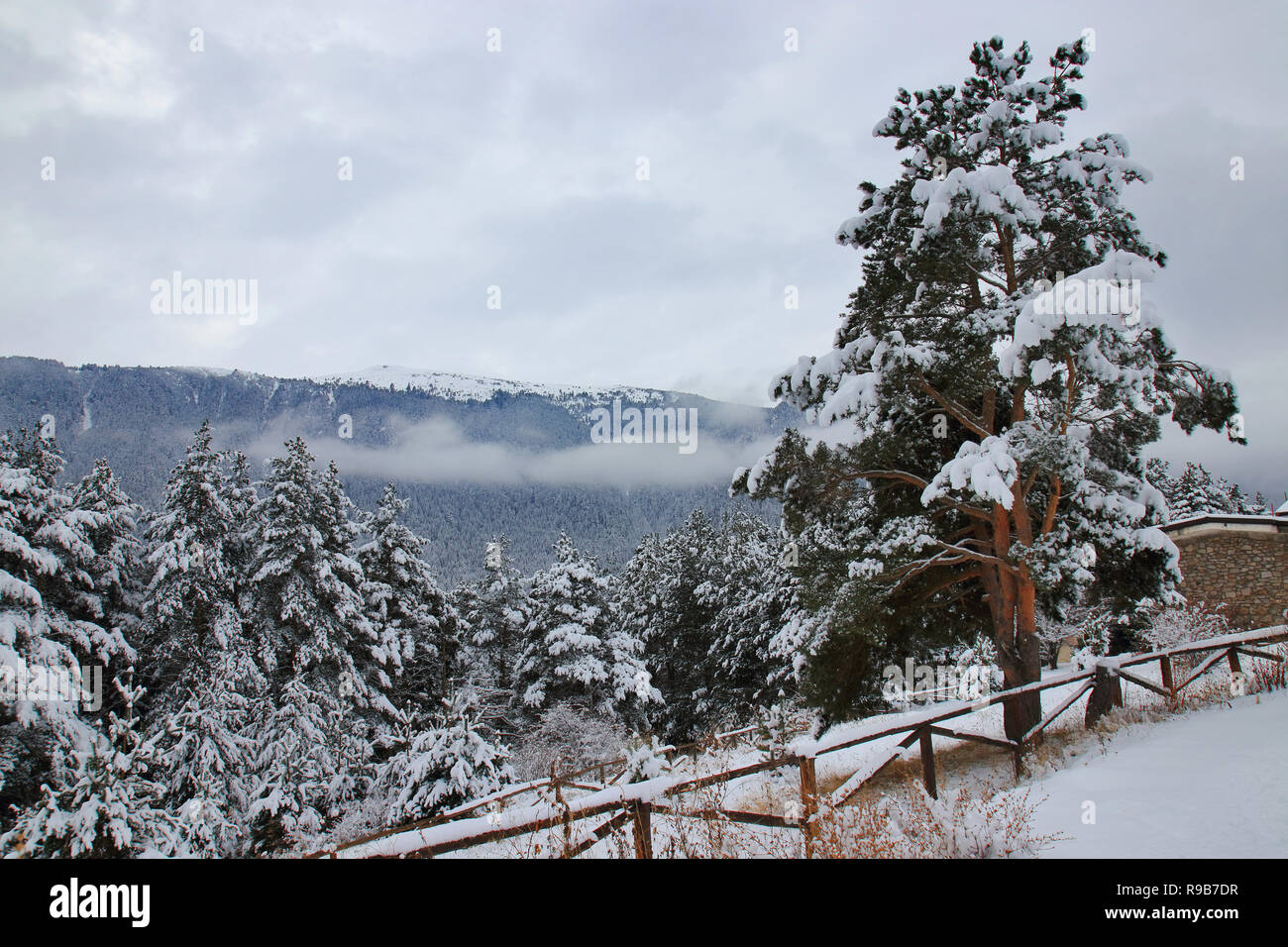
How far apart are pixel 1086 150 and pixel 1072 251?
1.75 meters

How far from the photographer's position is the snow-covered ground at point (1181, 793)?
459 cm

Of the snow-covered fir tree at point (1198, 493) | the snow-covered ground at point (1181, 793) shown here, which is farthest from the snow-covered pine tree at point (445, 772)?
the snow-covered fir tree at point (1198, 493)

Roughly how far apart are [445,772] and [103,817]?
22.6 feet

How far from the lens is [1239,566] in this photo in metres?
20.9

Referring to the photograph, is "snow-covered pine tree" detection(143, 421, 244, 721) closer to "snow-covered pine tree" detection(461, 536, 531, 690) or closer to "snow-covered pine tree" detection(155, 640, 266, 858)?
"snow-covered pine tree" detection(155, 640, 266, 858)

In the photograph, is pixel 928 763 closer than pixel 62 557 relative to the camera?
Yes

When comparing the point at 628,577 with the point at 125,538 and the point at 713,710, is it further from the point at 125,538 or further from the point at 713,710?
the point at 125,538

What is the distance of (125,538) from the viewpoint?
21844mm

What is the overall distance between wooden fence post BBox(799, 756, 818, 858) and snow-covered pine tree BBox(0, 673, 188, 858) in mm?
8000

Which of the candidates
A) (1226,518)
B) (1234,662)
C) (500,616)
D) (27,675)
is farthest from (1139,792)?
(500,616)

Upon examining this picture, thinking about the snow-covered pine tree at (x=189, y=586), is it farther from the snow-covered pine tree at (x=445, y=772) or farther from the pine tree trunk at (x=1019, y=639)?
the pine tree trunk at (x=1019, y=639)

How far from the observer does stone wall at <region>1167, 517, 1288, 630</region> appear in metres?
20.2
